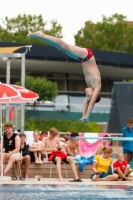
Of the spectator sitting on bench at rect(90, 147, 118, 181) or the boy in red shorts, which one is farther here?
the boy in red shorts

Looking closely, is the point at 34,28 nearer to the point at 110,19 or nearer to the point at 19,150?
the point at 110,19

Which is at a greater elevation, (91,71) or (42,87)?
(91,71)

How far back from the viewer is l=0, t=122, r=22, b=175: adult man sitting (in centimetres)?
1459

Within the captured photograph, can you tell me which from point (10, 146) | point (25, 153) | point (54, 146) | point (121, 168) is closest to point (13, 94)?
point (10, 146)

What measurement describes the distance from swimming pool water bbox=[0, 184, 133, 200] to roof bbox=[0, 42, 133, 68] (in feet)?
104

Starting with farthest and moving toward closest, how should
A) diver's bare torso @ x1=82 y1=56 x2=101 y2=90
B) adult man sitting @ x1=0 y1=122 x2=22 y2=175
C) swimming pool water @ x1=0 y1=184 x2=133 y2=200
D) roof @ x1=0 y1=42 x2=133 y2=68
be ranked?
1. roof @ x1=0 y1=42 x2=133 y2=68
2. adult man sitting @ x1=0 y1=122 x2=22 y2=175
3. swimming pool water @ x1=0 y1=184 x2=133 y2=200
4. diver's bare torso @ x1=82 y1=56 x2=101 y2=90

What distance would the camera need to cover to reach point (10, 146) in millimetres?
14914

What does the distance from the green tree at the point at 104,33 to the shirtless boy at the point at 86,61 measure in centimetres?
6185

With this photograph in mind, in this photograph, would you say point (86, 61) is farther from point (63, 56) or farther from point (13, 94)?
point (63, 56)

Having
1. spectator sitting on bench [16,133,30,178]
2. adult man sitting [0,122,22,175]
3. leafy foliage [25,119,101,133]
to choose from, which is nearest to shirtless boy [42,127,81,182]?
spectator sitting on bench [16,133,30,178]

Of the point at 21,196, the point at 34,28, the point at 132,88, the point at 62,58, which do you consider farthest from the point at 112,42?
the point at 21,196

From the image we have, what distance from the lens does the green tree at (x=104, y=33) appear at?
7206cm

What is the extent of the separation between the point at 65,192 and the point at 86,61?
308 cm

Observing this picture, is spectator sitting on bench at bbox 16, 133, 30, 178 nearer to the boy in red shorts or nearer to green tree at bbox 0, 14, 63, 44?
the boy in red shorts
